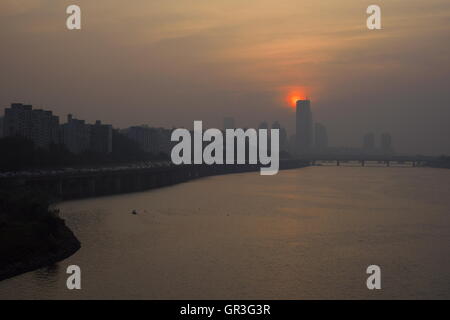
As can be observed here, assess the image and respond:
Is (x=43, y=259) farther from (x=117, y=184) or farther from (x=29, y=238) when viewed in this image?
(x=117, y=184)

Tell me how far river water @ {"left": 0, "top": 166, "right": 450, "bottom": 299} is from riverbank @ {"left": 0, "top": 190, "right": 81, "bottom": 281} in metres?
0.34

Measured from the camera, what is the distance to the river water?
1195cm

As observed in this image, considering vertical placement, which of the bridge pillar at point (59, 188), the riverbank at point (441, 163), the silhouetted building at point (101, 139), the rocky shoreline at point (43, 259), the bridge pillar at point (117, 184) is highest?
the silhouetted building at point (101, 139)

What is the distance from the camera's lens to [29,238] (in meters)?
13.8

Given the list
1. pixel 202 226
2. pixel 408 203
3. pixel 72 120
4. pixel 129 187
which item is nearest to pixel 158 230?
pixel 202 226

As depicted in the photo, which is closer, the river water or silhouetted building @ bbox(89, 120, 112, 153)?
the river water

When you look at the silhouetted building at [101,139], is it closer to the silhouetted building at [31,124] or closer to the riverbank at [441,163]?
the silhouetted building at [31,124]

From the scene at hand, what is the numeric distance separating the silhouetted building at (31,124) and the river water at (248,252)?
70.3ft

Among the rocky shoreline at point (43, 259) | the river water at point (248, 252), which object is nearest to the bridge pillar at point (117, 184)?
the river water at point (248, 252)

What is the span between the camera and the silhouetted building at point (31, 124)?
46.9 metres

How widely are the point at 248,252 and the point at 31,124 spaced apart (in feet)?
121

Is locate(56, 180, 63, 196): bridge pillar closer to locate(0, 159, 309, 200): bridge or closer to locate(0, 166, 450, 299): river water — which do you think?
locate(0, 159, 309, 200): bridge

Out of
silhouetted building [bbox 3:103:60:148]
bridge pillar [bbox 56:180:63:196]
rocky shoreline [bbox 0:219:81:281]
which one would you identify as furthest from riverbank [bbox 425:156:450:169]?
rocky shoreline [bbox 0:219:81:281]

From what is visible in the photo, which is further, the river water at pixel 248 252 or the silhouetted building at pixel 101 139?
the silhouetted building at pixel 101 139
